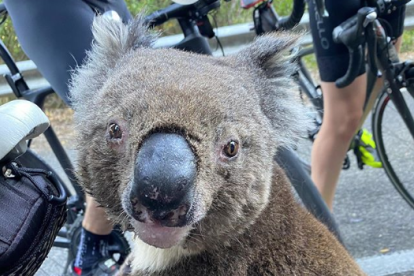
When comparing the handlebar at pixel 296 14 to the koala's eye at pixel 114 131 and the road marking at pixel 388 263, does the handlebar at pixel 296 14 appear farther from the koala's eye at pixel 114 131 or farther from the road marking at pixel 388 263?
the koala's eye at pixel 114 131

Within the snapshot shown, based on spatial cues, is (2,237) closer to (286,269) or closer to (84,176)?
(84,176)

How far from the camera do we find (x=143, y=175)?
1.16m

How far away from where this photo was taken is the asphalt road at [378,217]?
10.3 ft

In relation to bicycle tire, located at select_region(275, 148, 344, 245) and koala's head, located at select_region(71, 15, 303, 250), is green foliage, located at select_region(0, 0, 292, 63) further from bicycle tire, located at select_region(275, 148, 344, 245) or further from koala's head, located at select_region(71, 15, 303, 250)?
koala's head, located at select_region(71, 15, 303, 250)

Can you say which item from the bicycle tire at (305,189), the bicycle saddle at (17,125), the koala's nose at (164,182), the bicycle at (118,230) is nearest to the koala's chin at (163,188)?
the koala's nose at (164,182)

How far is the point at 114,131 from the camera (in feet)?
4.46

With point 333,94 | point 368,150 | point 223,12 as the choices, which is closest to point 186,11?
point 333,94

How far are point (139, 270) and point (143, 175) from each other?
1.55 ft

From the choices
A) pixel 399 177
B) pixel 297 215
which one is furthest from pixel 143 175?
pixel 399 177

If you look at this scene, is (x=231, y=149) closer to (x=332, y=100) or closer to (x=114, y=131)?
(x=114, y=131)

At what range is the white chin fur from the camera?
4.70 feet

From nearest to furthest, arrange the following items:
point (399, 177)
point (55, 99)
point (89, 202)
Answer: point (89, 202), point (399, 177), point (55, 99)

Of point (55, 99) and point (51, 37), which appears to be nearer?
point (51, 37)

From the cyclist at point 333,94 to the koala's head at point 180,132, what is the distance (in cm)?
124
